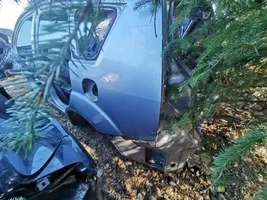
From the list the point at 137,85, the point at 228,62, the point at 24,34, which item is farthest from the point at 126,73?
the point at 24,34

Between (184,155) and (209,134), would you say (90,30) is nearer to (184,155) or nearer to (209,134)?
(184,155)

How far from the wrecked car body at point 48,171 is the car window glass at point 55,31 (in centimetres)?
107

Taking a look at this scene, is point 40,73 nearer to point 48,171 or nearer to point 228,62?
point 228,62

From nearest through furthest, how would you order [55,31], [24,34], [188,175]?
[55,31] → [188,175] → [24,34]

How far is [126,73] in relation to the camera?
1.85 m

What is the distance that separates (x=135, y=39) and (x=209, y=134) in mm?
1512

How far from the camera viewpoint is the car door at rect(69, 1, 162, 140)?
1.75m

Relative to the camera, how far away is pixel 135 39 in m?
1.79

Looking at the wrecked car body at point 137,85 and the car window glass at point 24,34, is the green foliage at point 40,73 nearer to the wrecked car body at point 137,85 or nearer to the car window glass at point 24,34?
the wrecked car body at point 137,85

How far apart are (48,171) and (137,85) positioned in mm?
922

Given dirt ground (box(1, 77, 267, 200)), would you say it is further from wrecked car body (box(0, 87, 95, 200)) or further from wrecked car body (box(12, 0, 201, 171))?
wrecked car body (box(0, 87, 95, 200))

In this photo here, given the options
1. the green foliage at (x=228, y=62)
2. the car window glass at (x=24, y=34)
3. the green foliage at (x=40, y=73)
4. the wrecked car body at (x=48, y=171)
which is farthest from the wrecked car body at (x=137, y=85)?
the car window glass at (x=24, y=34)

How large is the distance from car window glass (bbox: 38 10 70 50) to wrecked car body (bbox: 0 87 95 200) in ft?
3.52

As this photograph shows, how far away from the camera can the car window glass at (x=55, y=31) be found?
0.61 m
